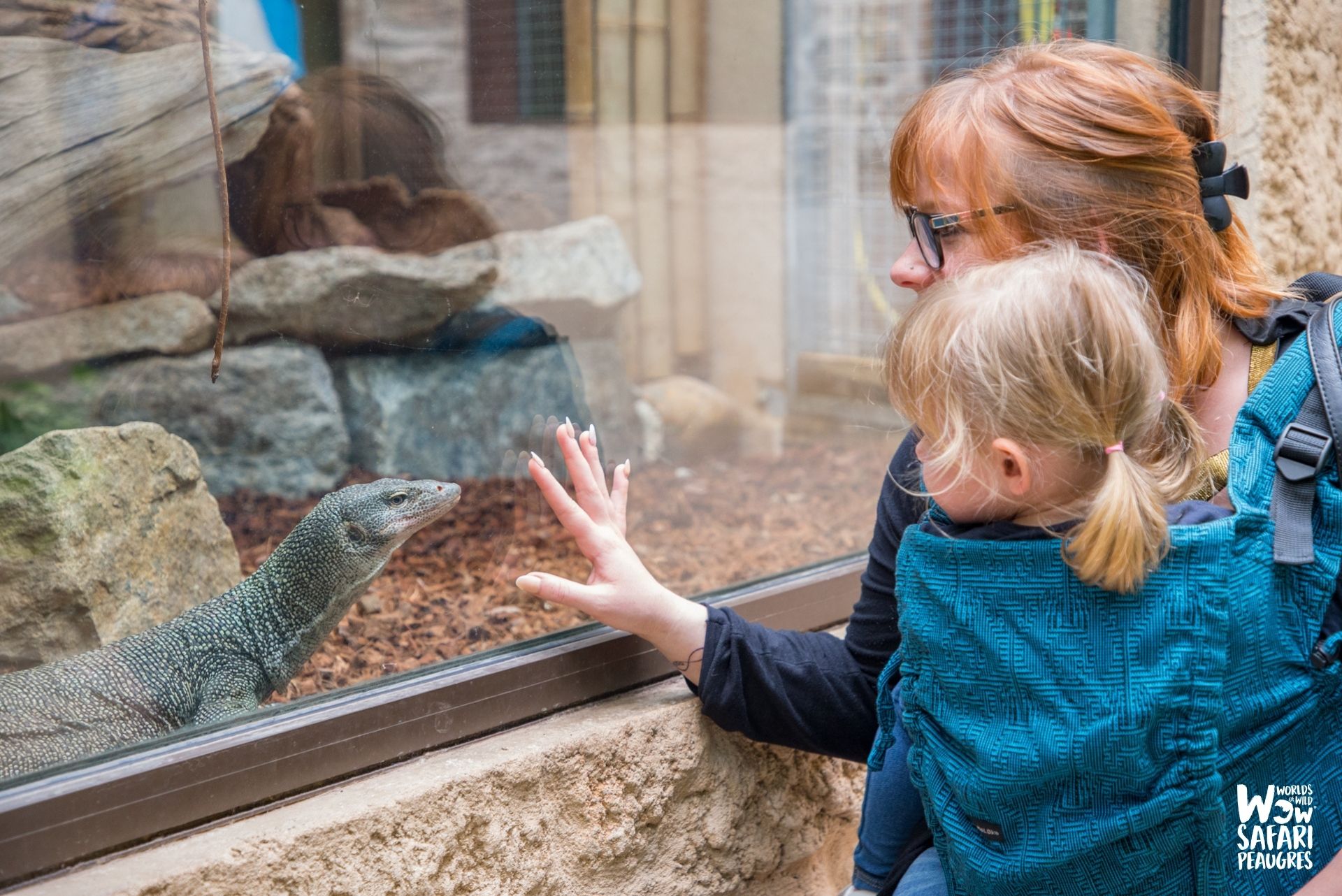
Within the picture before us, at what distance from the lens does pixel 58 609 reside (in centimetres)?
195

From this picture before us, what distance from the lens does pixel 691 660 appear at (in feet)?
5.77

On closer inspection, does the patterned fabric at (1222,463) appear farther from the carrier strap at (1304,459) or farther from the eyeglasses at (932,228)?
the eyeglasses at (932,228)

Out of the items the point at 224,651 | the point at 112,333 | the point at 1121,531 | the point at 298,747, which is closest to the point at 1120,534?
the point at 1121,531

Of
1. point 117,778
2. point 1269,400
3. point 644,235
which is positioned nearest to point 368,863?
point 117,778

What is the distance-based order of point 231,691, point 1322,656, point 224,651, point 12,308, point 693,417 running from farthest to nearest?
point 693,417 → point 12,308 → point 224,651 → point 231,691 → point 1322,656

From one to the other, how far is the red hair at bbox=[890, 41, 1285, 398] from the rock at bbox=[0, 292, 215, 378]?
6.28 ft

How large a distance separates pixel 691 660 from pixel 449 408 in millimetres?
1338

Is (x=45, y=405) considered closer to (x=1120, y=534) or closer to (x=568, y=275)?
(x=568, y=275)

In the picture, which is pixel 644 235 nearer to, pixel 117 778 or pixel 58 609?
pixel 58 609

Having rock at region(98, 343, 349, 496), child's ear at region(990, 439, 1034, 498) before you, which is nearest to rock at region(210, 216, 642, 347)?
rock at region(98, 343, 349, 496)

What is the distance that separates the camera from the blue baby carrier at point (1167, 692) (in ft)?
4.14

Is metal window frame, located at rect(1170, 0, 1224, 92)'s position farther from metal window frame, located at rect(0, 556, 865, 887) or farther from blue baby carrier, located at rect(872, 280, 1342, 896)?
metal window frame, located at rect(0, 556, 865, 887)

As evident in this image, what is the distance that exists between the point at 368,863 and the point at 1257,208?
306 cm

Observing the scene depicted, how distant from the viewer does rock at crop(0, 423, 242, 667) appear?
75.3 inches
